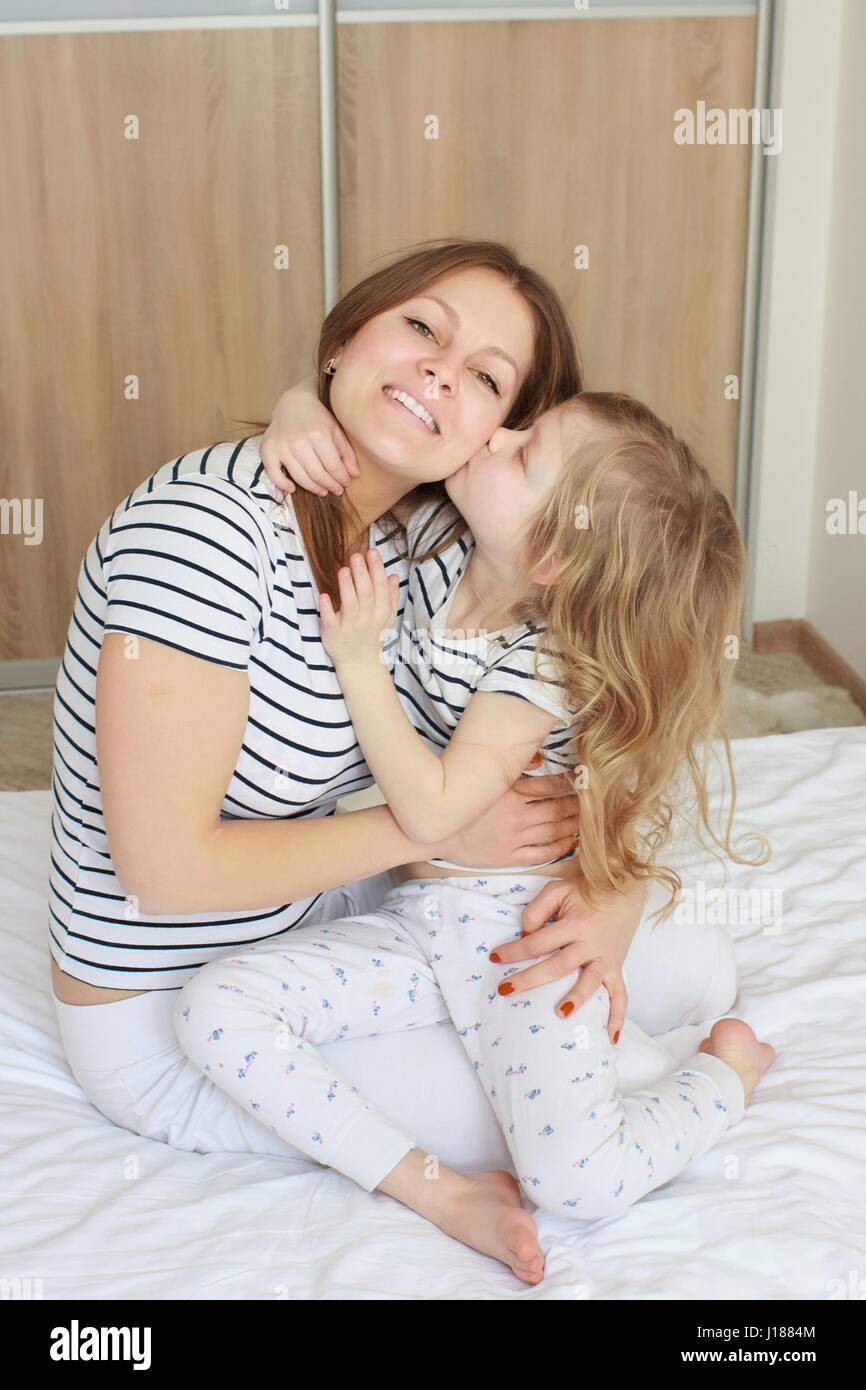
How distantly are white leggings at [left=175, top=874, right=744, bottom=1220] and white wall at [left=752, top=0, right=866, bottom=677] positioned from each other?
6.52 ft

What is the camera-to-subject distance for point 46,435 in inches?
121

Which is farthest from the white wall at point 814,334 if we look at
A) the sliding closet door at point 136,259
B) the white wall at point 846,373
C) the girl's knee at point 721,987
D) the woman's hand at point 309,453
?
the woman's hand at point 309,453

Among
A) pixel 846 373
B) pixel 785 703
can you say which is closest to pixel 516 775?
pixel 785 703

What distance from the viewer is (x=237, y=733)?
44.5 inches

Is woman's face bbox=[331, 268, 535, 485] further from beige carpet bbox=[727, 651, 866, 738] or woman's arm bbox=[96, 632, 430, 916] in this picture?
beige carpet bbox=[727, 651, 866, 738]

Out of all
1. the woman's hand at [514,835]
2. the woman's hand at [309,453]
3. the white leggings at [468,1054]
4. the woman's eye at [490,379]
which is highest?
the woman's eye at [490,379]

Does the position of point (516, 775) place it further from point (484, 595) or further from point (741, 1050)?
point (741, 1050)

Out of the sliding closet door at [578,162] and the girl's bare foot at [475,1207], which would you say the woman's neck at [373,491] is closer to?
the girl's bare foot at [475,1207]

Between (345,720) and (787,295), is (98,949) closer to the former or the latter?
(345,720)

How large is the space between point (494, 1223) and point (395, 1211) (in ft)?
0.29

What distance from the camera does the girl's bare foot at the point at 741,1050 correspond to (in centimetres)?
125

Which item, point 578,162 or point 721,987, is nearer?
point 721,987

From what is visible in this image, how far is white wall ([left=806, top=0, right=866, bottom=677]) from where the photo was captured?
2920 millimetres

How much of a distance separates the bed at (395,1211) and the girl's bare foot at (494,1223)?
1cm
